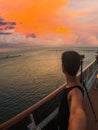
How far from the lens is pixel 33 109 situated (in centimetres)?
315

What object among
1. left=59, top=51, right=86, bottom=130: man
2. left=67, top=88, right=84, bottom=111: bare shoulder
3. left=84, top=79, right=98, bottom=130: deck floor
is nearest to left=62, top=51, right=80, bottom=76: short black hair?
left=59, top=51, right=86, bottom=130: man

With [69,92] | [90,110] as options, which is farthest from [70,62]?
[90,110]

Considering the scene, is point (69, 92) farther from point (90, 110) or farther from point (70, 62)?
point (90, 110)

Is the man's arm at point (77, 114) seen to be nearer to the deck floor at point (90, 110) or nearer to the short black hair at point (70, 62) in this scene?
the short black hair at point (70, 62)

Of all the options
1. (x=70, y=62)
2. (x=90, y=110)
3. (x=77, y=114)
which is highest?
(x=70, y=62)

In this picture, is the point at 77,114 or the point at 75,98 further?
the point at 75,98

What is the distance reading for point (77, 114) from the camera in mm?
1050

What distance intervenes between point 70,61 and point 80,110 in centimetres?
43

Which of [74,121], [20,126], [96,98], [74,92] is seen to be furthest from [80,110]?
[96,98]

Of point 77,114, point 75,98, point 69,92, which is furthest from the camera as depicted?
point 69,92

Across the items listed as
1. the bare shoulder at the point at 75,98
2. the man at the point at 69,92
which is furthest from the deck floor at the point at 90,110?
the bare shoulder at the point at 75,98

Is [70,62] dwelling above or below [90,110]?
above

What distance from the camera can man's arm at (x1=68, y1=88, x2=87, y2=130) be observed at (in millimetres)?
971

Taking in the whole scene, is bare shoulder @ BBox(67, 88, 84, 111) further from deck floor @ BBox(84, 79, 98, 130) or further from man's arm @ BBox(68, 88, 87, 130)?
deck floor @ BBox(84, 79, 98, 130)
